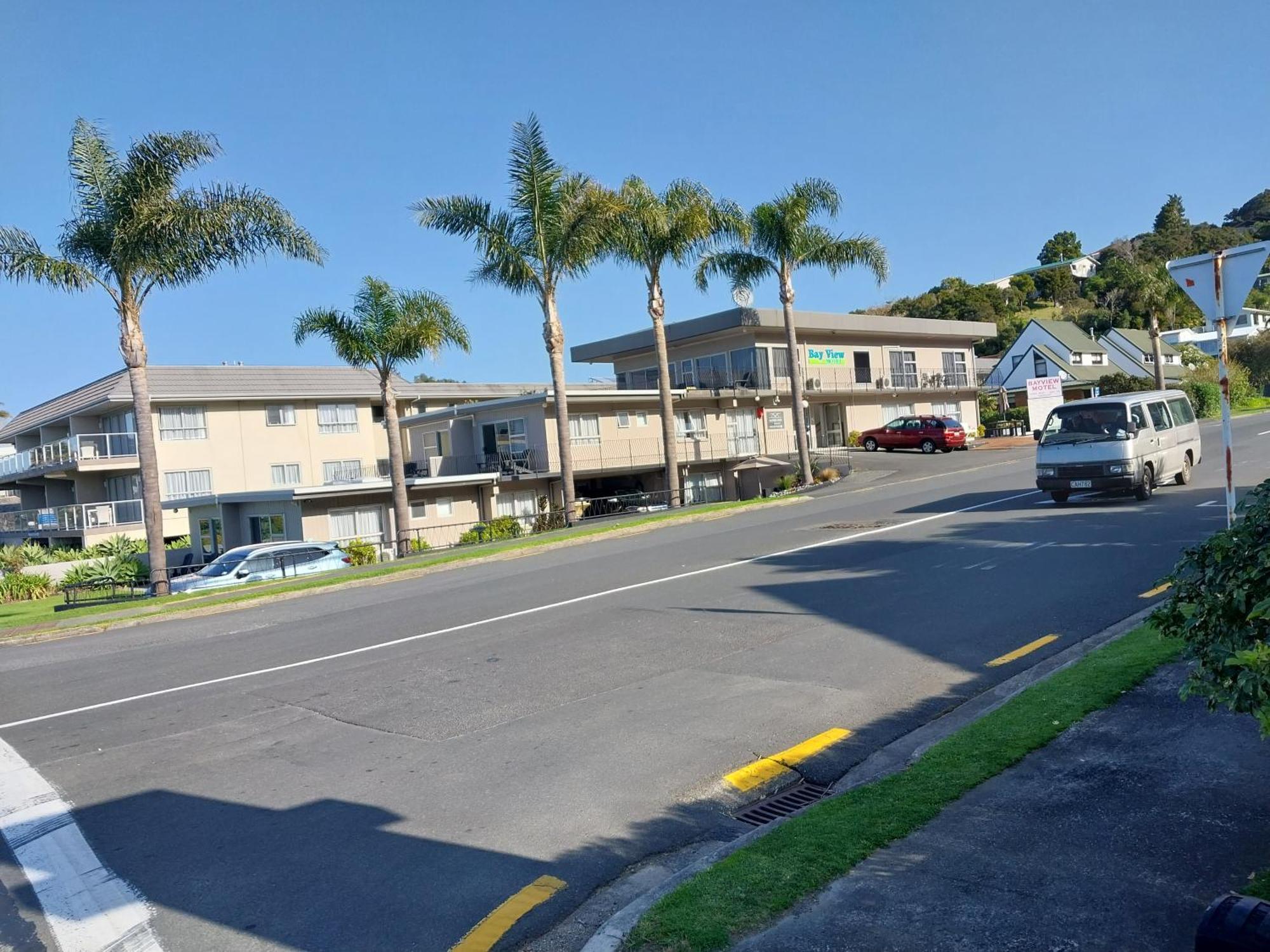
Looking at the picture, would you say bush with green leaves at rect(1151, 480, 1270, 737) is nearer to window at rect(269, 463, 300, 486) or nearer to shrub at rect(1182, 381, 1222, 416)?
window at rect(269, 463, 300, 486)

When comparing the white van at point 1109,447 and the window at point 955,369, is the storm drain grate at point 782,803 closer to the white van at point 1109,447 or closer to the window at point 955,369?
the white van at point 1109,447

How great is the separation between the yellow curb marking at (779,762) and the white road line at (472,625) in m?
6.33

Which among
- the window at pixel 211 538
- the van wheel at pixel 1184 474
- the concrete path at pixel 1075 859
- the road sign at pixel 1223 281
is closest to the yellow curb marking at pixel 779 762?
the concrete path at pixel 1075 859

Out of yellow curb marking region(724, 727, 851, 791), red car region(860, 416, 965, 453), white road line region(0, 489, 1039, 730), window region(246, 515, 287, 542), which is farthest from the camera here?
red car region(860, 416, 965, 453)

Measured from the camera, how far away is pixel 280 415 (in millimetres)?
47094

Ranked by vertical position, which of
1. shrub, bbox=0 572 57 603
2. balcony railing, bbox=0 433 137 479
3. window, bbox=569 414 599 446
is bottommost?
shrub, bbox=0 572 57 603

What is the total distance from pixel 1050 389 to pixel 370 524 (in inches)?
972

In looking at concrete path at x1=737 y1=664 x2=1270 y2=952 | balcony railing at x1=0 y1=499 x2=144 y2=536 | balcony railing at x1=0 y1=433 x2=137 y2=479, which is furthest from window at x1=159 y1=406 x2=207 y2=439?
concrete path at x1=737 y1=664 x2=1270 y2=952

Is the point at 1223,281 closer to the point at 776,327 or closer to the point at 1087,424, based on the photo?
the point at 1087,424

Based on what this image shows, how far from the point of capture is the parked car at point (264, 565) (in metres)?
24.2

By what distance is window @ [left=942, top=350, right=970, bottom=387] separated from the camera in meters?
56.8

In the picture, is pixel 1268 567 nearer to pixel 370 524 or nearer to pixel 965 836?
pixel 965 836

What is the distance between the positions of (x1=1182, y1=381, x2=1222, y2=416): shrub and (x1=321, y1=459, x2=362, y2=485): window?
150ft

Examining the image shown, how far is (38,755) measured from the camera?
27.3 feet
